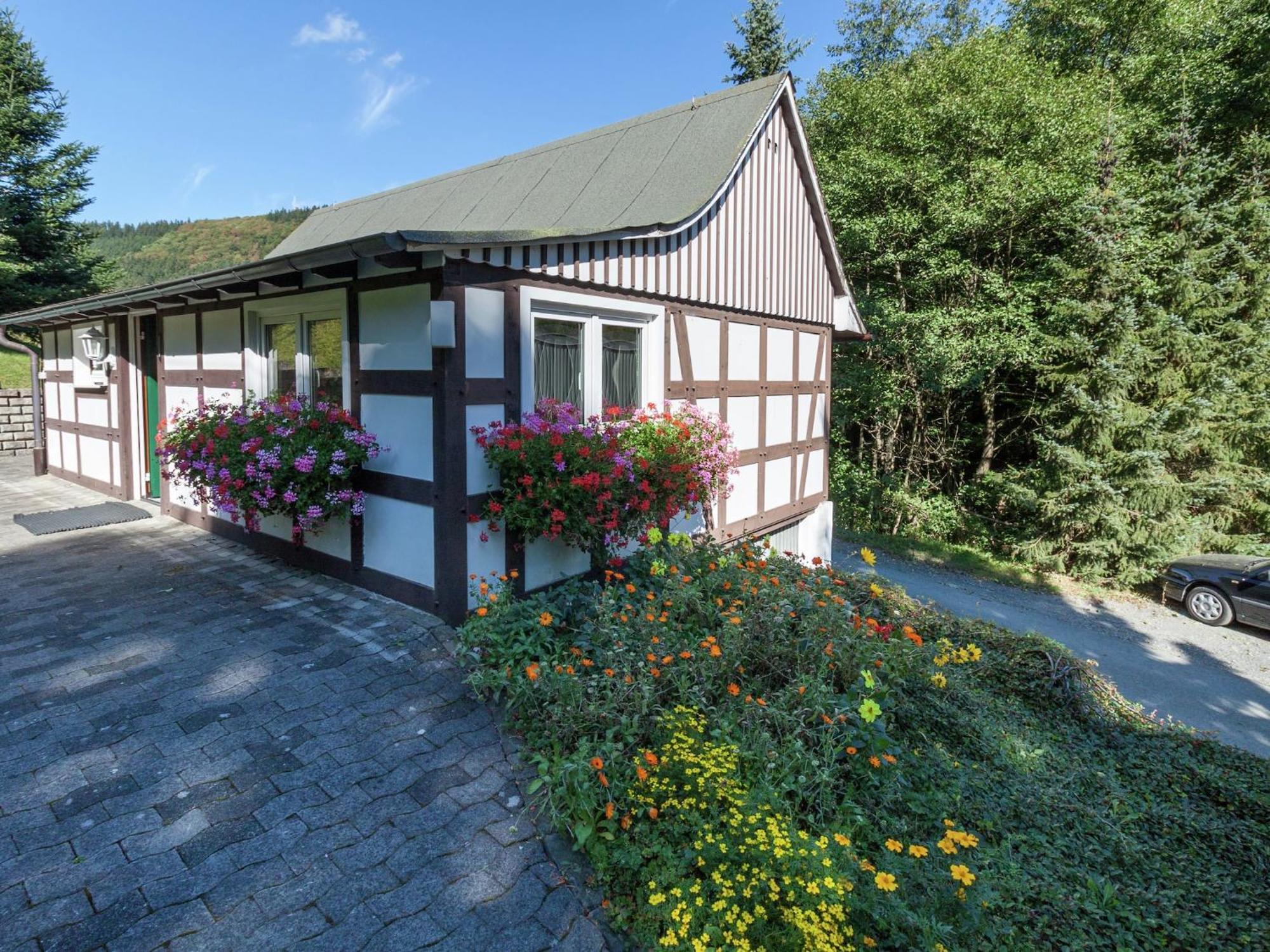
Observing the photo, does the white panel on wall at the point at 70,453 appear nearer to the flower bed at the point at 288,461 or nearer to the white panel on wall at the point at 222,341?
the white panel on wall at the point at 222,341

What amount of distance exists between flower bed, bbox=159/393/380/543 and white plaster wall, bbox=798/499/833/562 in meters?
5.99

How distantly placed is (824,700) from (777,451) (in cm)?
501

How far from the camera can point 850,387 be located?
540 inches

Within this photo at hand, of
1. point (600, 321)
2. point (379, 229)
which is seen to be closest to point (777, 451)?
point (600, 321)

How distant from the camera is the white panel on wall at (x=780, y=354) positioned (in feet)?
24.9

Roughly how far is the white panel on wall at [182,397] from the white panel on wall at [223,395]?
228mm

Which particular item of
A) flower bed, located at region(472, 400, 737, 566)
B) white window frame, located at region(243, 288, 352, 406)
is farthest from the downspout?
flower bed, located at region(472, 400, 737, 566)

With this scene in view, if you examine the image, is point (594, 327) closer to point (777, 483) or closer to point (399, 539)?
point (399, 539)

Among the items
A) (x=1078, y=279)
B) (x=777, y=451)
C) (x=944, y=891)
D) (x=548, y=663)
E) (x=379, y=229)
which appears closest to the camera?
(x=944, y=891)

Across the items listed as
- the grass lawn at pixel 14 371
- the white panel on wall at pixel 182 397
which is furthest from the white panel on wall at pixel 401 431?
the grass lawn at pixel 14 371

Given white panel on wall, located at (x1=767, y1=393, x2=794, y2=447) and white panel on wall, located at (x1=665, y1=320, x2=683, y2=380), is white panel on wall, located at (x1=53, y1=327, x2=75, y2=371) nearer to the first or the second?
white panel on wall, located at (x1=665, y1=320, x2=683, y2=380)

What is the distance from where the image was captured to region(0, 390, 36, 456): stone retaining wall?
39.1ft

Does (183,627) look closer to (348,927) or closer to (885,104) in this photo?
(348,927)

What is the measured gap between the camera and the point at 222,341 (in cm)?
619
